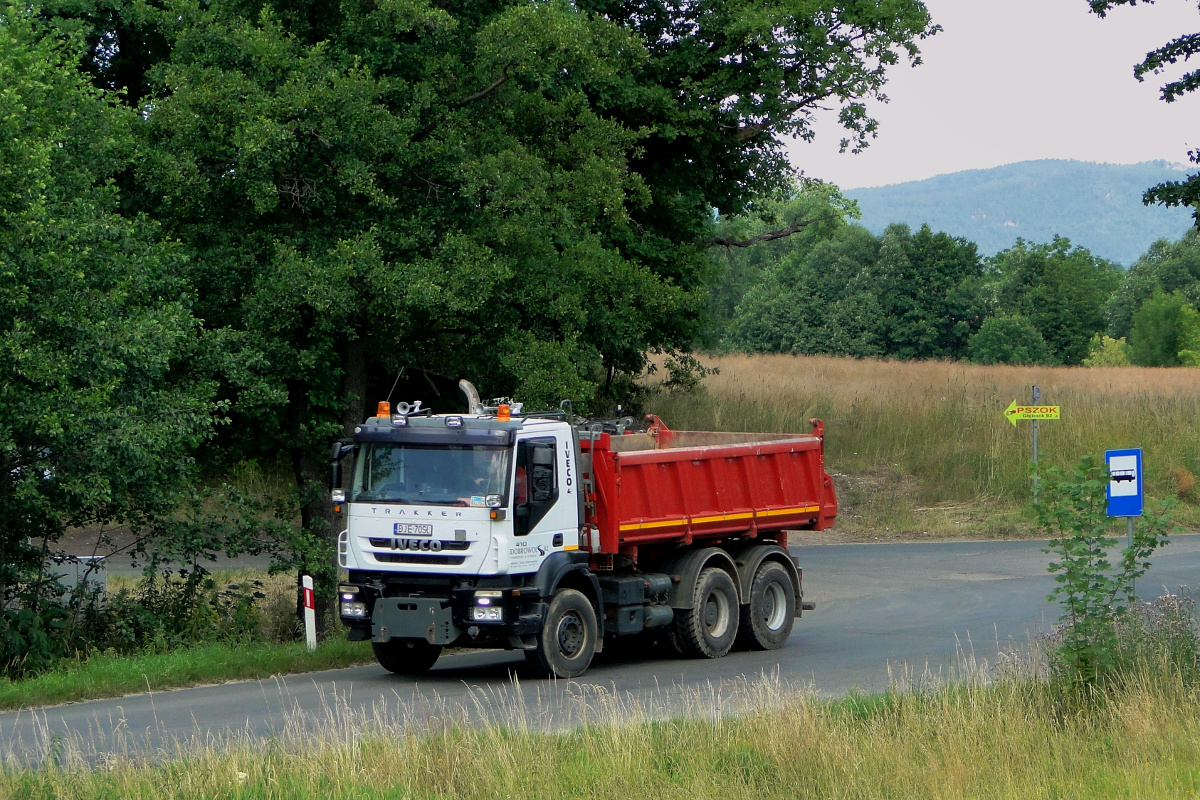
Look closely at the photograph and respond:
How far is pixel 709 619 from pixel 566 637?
2483mm

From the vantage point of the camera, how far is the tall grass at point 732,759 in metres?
8.00

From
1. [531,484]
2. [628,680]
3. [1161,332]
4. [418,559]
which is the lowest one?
[628,680]

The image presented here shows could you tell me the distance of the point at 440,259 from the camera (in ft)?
59.9

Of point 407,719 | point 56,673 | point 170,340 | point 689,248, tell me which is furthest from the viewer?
point 689,248

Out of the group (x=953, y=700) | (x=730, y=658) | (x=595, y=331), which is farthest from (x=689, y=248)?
(x=953, y=700)

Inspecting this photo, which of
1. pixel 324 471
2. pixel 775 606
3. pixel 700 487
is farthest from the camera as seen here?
pixel 324 471

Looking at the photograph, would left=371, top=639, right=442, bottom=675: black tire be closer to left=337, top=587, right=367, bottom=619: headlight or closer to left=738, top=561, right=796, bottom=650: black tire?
left=337, top=587, right=367, bottom=619: headlight

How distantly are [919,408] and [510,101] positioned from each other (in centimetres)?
2108

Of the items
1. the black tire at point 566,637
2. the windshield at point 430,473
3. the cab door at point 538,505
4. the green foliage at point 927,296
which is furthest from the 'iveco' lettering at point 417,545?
the green foliage at point 927,296

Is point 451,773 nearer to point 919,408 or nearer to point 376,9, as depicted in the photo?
point 376,9

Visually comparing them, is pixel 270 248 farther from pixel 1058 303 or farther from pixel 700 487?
pixel 1058 303

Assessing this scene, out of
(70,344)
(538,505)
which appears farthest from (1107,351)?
(70,344)

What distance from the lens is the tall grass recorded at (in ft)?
26.2

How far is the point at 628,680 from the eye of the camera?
46.8ft
